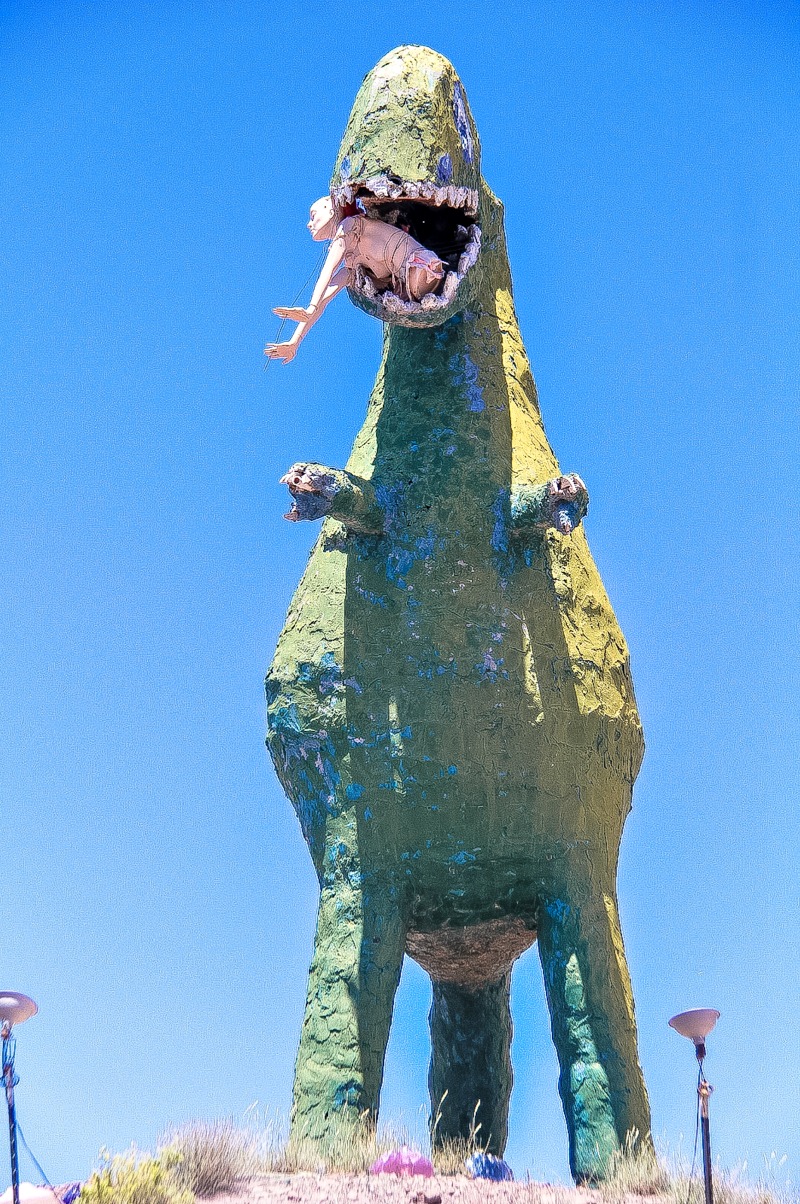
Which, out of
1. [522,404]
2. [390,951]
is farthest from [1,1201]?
[522,404]

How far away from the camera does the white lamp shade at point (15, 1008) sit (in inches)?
253

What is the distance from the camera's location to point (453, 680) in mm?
8641

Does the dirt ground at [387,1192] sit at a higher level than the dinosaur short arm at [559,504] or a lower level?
lower

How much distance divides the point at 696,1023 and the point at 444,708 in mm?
2210

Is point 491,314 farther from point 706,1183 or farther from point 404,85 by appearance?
point 706,1183

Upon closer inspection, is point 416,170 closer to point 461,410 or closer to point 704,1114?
point 461,410

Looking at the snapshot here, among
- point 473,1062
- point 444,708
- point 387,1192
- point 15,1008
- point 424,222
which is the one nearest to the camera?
point 15,1008

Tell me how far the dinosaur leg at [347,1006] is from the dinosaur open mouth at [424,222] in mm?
2740

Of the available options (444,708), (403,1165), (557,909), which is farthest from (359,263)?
(403,1165)

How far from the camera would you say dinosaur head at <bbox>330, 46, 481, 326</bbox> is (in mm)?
8547

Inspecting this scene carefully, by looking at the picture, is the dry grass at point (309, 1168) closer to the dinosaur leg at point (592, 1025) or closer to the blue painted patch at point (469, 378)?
the dinosaur leg at point (592, 1025)

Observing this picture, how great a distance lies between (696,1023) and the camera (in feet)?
22.6

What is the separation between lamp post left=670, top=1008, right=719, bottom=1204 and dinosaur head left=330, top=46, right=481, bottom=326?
11.4ft

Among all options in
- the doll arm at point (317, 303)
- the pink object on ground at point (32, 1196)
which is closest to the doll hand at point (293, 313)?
the doll arm at point (317, 303)
